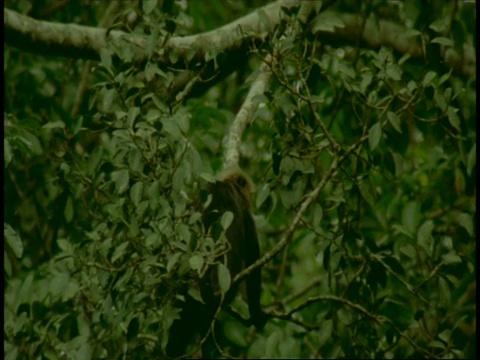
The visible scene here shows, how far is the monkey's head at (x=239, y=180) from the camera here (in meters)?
3.28

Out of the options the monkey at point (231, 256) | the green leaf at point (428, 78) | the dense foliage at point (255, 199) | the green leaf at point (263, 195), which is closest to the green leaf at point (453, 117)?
the dense foliage at point (255, 199)

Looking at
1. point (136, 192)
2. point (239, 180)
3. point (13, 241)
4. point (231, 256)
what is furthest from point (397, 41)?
point (13, 241)

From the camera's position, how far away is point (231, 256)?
3221mm

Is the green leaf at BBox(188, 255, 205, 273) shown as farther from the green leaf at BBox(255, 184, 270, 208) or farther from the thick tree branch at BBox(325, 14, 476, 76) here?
the thick tree branch at BBox(325, 14, 476, 76)

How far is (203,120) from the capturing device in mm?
3717

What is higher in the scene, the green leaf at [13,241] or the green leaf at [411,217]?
the green leaf at [13,241]

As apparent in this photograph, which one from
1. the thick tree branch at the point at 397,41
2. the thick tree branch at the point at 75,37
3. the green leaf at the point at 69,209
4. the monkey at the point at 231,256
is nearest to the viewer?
the monkey at the point at 231,256

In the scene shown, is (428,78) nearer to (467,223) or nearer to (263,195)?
(467,223)

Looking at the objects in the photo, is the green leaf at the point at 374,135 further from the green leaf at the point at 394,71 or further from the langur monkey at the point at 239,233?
the langur monkey at the point at 239,233

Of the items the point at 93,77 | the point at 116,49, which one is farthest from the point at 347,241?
the point at 93,77

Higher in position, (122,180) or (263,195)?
(122,180)

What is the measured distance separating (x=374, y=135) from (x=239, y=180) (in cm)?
75

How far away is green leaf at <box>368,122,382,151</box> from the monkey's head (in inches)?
25.8

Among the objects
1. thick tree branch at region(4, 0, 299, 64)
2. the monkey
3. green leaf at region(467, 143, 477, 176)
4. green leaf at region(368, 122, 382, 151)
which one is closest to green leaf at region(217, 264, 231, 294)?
the monkey
